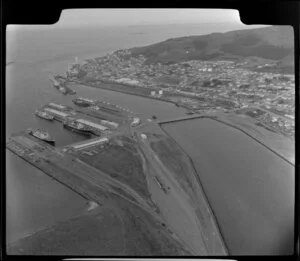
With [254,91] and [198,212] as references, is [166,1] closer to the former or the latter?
[254,91]

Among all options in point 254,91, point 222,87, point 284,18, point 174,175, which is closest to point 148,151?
point 174,175

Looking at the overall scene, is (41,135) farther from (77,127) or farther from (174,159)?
(174,159)

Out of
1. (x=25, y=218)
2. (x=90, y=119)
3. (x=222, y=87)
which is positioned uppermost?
(x=222, y=87)

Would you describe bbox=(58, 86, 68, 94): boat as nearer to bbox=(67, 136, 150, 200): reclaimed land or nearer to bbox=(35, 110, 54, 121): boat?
bbox=(35, 110, 54, 121): boat

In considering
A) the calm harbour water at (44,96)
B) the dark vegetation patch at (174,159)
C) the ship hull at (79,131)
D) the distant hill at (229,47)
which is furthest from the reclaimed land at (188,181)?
the distant hill at (229,47)

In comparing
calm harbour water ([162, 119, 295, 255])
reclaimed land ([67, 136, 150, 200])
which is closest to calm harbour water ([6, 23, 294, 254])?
calm harbour water ([162, 119, 295, 255])

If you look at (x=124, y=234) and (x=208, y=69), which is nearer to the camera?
(x=124, y=234)

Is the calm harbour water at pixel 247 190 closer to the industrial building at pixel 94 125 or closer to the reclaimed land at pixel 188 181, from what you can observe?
the reclaimed land at pixel 188 181

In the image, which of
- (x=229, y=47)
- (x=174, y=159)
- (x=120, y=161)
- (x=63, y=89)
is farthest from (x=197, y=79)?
(x=63, y=89)
